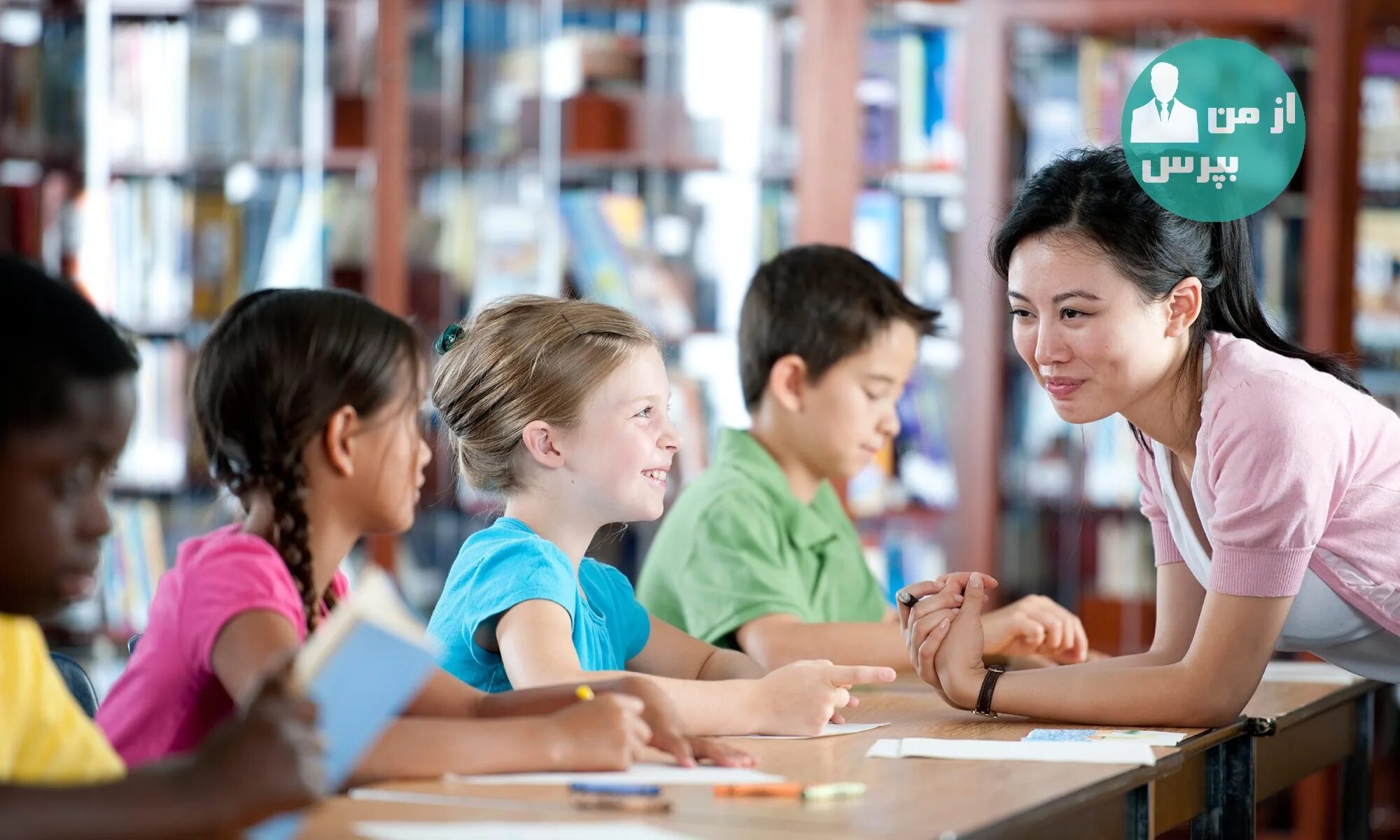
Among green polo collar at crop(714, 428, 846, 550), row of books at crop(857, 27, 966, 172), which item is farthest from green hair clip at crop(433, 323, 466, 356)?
row of books at crop(857, 27, 966, 172)

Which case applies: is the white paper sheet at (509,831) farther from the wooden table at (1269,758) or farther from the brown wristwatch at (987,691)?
the brown wristwatch at (987,691)

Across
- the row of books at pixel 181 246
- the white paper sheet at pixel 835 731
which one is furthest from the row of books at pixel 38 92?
the white paper sheet at pixel 835 731

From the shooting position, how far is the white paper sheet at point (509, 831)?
1.02 m

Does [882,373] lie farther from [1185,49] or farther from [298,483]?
[298,483]

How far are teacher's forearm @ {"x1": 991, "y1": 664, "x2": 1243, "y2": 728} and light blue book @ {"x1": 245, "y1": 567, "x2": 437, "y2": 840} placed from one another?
0.84 metres

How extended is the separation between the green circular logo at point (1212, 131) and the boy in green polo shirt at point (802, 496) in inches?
21.6

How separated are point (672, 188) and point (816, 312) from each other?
133cm

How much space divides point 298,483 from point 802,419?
3.72 ft

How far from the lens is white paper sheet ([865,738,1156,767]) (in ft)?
4.51

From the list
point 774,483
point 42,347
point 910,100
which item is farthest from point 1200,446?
point 910,100

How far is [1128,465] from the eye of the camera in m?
3.45

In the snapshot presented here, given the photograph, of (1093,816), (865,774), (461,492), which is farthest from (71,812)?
(461,492)

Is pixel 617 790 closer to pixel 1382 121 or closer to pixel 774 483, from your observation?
pixel 774 483

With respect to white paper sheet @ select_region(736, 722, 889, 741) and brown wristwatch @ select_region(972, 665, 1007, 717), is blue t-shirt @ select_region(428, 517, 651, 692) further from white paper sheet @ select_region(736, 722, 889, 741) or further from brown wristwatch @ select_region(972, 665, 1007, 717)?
brown wristwatch @ select_region(972, 665, 1007, 717)
